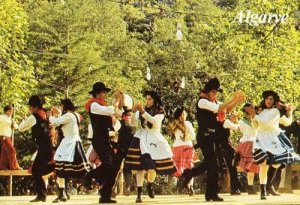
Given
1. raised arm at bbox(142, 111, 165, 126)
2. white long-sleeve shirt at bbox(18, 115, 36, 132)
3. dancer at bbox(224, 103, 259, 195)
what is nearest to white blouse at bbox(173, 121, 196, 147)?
dancer at bbox(224, 103, 259, 195)

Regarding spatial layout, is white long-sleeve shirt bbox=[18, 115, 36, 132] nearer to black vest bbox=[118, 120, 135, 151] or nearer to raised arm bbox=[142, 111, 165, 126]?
black vest bbox=[118, 120, 135, 151]

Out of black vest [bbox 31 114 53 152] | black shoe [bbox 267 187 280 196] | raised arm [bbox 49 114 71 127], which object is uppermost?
raised arm [bbox 49 114 71 127]

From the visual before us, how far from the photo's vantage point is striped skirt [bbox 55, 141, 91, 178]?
13984mm

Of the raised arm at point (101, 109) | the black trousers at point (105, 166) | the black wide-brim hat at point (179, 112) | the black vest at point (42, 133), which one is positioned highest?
the black wide-brim hat at point (179, 112)

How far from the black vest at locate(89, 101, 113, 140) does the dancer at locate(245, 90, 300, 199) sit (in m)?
2.68

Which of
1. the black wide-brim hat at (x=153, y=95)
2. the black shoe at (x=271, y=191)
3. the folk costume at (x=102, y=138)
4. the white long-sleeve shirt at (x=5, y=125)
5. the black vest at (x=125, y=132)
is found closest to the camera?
the folk costume at (x=102, y=138)

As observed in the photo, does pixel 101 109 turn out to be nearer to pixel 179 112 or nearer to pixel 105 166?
pixel 105 166

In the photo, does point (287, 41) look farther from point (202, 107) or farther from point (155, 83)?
point (202, 107)

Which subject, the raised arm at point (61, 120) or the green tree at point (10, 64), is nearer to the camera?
the raised arm at point (61, 120)

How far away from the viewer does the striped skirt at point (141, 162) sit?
13.9m

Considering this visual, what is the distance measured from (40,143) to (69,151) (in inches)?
21.9

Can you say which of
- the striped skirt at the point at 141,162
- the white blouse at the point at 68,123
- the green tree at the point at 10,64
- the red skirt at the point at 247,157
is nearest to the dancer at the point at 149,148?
the striped skirt at the point at 141,162

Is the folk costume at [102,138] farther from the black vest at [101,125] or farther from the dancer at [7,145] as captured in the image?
the dancer at [7,145]

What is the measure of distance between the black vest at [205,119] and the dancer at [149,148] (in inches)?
30.7
